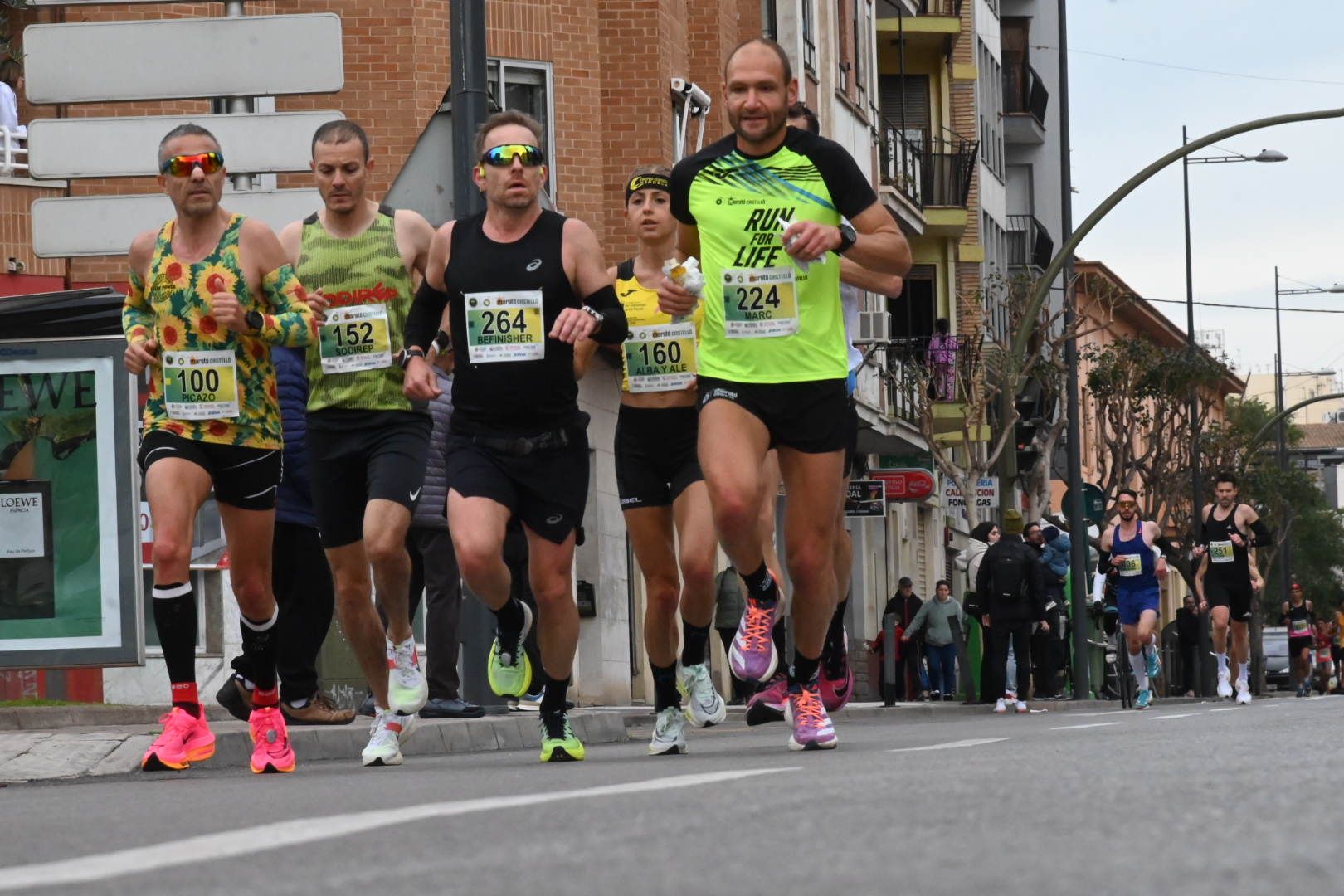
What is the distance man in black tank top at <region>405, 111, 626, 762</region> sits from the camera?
9789 mm

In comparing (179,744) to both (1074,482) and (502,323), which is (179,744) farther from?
(1074,482)

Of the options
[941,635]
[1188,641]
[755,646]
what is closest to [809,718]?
[755,646]

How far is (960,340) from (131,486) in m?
36.8

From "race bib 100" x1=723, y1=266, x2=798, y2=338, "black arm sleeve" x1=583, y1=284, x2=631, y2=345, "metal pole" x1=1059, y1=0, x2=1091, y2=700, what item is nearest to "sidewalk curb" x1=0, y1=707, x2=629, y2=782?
"black arm sleeve" x1=583, y1=284, x2=631, y2=345

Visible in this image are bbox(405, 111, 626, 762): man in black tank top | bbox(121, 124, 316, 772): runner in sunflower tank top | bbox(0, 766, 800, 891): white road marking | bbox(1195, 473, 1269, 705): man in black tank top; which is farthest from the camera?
bbox(1195, 473, 1269, 705): man in black tank top

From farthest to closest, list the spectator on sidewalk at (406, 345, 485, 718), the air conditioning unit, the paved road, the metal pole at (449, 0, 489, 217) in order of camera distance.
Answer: the air conditioning unit, the metal pole at (449, 0, 489, 217), the spectator on sidewalk at (406, 345, 485, 718), the paved road

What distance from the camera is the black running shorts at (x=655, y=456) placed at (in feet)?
37.0

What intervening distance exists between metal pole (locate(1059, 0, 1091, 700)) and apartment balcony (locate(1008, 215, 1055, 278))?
23952 millimetres

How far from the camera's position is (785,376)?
967 centimetres

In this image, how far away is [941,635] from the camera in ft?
114

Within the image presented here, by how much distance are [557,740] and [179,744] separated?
1.41 meters

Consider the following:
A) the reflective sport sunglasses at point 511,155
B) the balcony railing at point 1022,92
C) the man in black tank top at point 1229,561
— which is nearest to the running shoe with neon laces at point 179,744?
the reflective sport sunglasses at point 511,155

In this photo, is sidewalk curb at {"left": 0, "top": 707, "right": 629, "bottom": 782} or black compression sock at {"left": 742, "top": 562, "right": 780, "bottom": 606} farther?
sidewalk curb at {"left": 0, "top": 707, "right": 629, "bottom": 782}

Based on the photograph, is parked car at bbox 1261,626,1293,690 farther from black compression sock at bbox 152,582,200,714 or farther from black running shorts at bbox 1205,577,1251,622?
black compression sock at bbox 152,582,200,714
